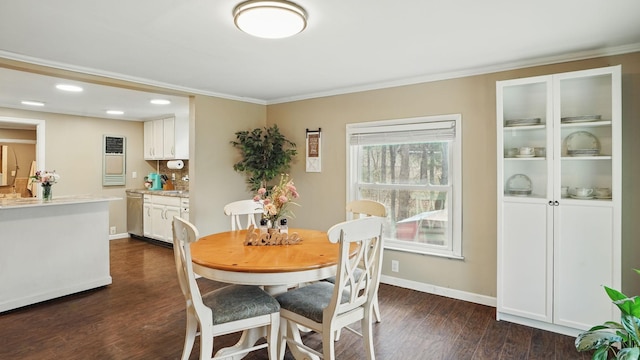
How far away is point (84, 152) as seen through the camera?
5.92 metres

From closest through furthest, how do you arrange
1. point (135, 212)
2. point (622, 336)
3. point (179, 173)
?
point (622, 336) < point (135, 212) < point (179, 173)

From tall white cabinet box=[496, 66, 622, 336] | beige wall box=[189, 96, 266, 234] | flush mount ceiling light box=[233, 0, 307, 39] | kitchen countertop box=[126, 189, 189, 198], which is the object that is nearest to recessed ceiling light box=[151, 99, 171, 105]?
beige wall box=[189, 96, 266, 234]

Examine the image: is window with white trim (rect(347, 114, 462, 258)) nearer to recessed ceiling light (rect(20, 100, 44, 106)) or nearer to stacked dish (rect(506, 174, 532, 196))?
stacked dish (rect(506, 174, 532, 196))

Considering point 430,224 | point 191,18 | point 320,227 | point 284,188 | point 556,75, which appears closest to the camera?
point 191,18

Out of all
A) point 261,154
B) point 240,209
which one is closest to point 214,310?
point 240,209

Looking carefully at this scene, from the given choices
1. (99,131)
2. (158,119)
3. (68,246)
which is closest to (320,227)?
(68,246)

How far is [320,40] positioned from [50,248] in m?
3.27

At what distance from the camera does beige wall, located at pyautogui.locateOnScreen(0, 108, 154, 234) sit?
556 centimetres

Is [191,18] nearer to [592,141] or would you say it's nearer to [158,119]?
[592,141]

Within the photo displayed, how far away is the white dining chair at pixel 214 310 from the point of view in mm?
1899

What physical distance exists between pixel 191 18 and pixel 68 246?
2.80 m

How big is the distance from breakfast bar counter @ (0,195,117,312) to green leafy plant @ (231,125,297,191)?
1.64 meters

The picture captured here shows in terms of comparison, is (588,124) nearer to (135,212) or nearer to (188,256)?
(188,256)

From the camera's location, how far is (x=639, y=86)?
2.65 m
